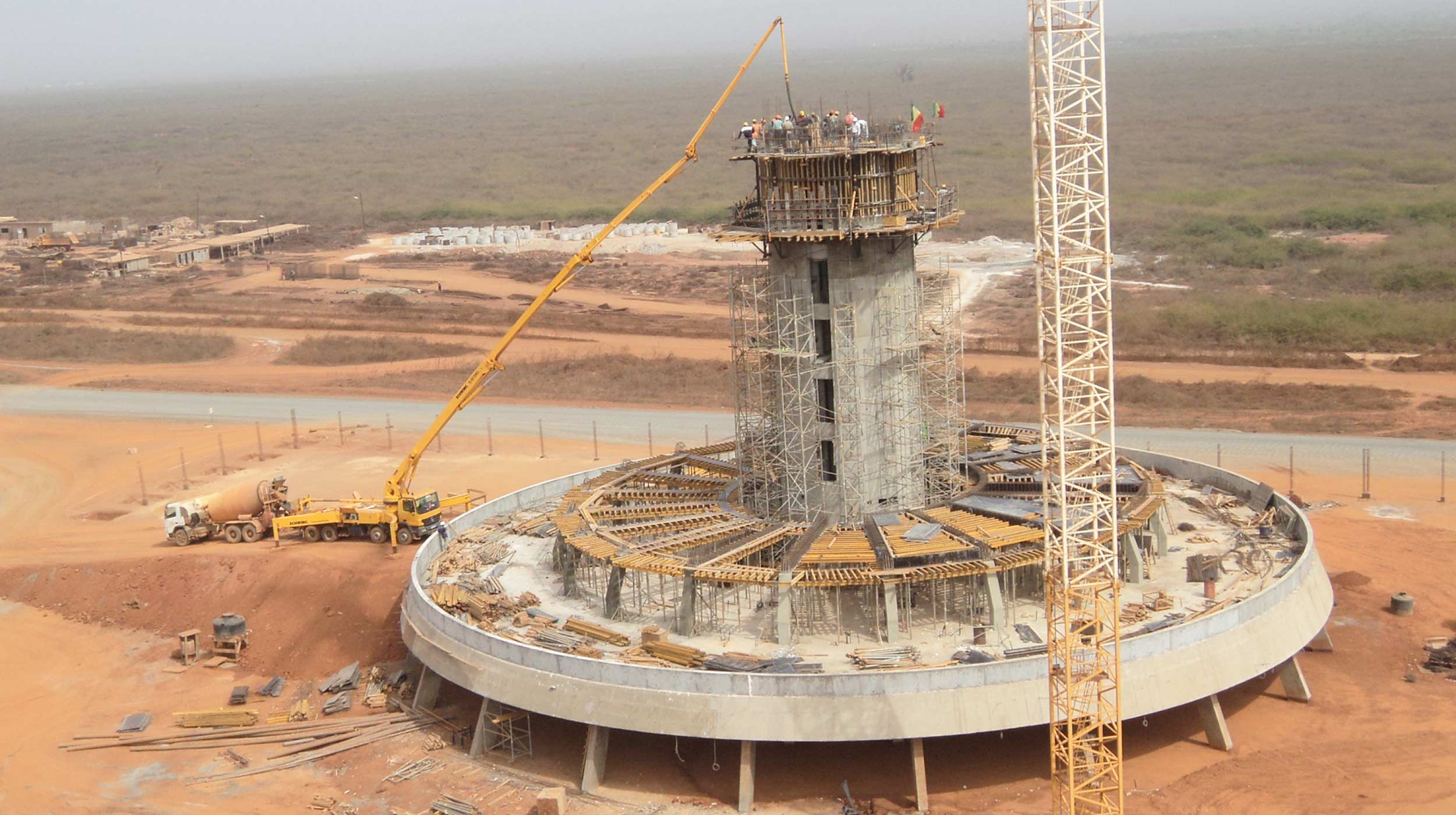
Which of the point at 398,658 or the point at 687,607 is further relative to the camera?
the point at 398,658

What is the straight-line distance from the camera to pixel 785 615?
136 feet

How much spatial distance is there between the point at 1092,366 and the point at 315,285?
10826 centimetres

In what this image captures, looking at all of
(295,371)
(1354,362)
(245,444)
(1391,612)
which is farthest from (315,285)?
(1391,612)

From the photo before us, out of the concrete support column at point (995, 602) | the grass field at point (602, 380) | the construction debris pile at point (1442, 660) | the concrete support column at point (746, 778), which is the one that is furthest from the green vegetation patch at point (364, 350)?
the construction debris pile at point (1442, 660)

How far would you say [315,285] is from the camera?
132750 mm

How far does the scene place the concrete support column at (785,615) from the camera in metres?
41.4

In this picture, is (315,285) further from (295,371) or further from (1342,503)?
(1342,503)

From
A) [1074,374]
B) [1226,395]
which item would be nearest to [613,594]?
[1074,374]

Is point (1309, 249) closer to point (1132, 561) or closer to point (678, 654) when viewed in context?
point (1132, 561)

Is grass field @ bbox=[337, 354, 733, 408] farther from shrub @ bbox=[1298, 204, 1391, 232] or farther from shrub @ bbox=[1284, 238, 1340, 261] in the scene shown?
shrub @ bbox=[1298, 204, 1391, 232]

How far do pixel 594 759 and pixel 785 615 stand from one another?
20.0ft

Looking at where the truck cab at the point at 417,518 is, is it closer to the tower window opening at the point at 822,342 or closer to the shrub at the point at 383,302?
the tower window opening at the point at 822,342

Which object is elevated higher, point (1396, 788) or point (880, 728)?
point (880, 728)

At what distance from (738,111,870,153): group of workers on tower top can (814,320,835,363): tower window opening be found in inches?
200
